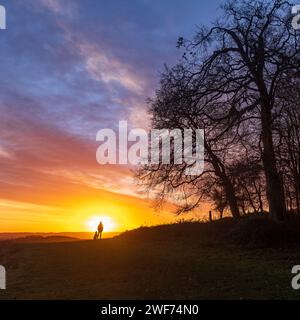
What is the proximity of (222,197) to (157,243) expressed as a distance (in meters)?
10.4

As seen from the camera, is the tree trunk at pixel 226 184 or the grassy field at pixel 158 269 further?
the tree trunk at pixel 226 184

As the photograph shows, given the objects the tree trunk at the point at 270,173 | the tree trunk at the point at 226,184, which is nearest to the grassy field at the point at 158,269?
the tree trunk at the point at 270,173

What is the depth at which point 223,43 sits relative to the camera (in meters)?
28.8

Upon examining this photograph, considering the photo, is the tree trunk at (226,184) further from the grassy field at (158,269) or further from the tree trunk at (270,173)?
the tree trunk at (270,173)

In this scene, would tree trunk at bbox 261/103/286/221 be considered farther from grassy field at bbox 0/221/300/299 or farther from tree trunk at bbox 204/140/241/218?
tree trunk at bbox 204/140/241/218

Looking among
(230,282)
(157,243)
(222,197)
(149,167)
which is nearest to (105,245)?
(157,243)

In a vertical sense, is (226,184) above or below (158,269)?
above

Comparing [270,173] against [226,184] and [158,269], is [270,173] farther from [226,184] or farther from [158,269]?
[158,269]

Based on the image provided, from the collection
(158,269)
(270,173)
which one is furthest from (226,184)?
(158,269)

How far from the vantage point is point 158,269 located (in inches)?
810

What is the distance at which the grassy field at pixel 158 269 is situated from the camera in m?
16.6

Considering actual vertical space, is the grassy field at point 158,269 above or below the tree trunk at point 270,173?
below

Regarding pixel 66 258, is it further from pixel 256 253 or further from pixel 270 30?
pixel 270 30

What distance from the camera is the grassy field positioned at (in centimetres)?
1656
